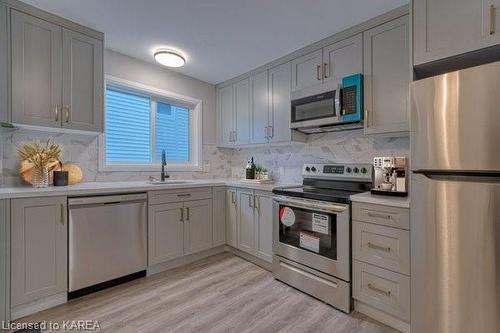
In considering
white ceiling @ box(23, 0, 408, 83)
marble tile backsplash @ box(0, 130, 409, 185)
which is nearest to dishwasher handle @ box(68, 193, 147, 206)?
marble tile backsplash @ box(0, 130, 409, 185)

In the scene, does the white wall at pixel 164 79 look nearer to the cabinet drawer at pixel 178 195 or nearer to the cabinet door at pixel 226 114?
the cabinet door at pixel 226 114

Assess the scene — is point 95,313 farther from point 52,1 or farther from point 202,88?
point 202,88

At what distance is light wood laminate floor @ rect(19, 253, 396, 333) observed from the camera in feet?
5.43

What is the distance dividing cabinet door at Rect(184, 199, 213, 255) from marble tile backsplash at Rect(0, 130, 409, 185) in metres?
0.73

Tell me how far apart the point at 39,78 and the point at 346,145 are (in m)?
2.94

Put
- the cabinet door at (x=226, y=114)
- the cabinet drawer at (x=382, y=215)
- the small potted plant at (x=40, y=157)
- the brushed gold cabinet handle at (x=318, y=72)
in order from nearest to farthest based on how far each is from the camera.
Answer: the cabinet drawer at (x=382, y=215)
the small potted plant at (x=40, y=157)
the brushed gold cabinet handle at (x=318, y=72)
the cabinet door at (x=226, y=114)

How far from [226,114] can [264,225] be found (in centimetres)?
179

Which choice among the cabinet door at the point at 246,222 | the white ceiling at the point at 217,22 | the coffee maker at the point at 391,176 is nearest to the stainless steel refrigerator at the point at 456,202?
the coffee maker at the point at 391,176

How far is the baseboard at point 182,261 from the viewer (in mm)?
2459

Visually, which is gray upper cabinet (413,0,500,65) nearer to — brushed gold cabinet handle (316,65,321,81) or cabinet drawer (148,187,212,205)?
brushed gold cabinet handle (316,65,321,81)

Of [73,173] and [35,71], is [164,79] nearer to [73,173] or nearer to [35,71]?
[35,71]

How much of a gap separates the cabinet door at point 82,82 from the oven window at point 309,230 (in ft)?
6.84

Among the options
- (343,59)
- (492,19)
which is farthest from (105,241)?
(492,19)

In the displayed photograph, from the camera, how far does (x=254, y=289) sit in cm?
216
